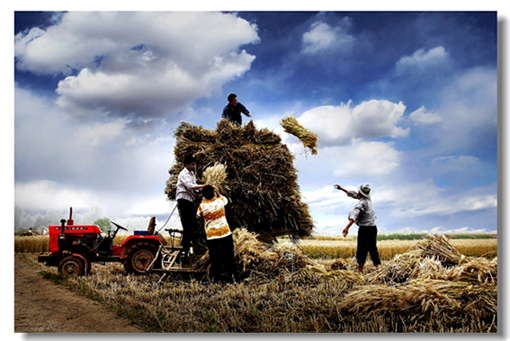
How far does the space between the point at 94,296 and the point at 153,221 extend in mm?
1462

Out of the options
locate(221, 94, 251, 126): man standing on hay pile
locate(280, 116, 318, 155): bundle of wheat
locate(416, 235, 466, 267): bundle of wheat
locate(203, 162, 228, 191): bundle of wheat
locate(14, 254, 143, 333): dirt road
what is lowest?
locate(14, 254, 143, 333): dirt road

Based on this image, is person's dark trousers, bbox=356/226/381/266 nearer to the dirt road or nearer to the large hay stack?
the large hay stack

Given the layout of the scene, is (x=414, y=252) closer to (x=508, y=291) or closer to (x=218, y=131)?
(x=508, y=291)

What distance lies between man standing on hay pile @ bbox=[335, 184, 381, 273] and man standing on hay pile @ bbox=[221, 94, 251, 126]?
2.16 meters

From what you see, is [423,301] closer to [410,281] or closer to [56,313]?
[410,281]

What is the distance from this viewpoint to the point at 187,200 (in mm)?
5250

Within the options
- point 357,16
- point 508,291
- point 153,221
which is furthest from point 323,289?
point 357,16

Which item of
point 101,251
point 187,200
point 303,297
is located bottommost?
point 303,297

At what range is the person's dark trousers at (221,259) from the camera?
484 cm

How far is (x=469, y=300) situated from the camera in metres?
3.87

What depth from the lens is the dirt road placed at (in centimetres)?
373

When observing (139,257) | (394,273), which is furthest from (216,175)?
(394,273)

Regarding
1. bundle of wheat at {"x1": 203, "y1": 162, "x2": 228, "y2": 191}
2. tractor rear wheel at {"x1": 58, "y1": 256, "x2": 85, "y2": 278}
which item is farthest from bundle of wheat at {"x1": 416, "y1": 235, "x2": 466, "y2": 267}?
tractor rear wheel at {"x1": 58, "y1": 256, "x2": 85, "y2": 278}

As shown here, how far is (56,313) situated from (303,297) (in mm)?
2950
